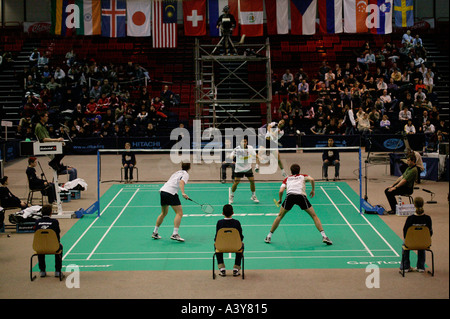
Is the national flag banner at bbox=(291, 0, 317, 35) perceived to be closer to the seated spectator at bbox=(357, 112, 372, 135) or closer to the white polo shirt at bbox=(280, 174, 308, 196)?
the seated spectator at bbox=(357, 112, 372, 135)

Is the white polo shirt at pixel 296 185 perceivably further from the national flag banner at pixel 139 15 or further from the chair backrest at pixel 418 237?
the national flag banner at pixel 139 15

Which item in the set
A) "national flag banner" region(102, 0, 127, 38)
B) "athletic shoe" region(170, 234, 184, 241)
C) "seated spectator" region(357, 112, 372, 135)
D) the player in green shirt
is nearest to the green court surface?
"athletic shoe" region(170, 234, 184, 241)

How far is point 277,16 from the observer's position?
3278 centimetres

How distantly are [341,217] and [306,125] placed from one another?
47.7 ft

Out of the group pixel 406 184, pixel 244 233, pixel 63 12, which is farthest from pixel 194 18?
pixel 244 233

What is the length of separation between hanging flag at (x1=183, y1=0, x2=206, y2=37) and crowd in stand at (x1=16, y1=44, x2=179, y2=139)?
3661 mm

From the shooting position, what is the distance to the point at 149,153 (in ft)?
97.9

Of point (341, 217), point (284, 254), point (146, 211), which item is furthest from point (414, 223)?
point (146, 211)

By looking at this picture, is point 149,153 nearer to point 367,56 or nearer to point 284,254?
point 367,56

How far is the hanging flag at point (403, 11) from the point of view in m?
32.0

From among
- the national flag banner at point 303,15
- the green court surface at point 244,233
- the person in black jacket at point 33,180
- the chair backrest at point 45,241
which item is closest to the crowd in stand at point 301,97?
the national flag banner at point 303,15

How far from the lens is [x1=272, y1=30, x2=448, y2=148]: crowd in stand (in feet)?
96.2

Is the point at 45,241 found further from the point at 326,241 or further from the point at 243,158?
the point at 243,158

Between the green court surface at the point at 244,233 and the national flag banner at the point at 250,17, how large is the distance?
14931 mm
